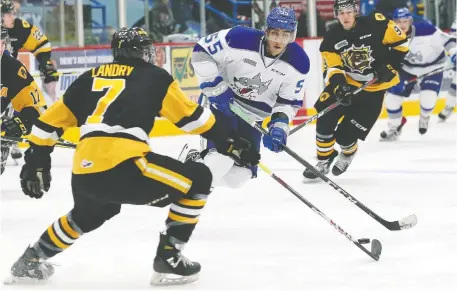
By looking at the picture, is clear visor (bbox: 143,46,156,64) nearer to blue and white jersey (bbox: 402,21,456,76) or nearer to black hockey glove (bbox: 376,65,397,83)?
black hockey glove (bbox: 376,65,397,83)

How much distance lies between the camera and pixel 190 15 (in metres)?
9.04

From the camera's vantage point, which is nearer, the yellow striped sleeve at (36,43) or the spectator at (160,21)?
the yellow striped sleeve at (36,43)

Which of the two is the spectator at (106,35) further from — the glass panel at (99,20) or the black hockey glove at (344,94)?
the black hockey glove at (344,94)

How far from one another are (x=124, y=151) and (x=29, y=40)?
4096 mm

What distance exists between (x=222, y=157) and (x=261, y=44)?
1.93 feet

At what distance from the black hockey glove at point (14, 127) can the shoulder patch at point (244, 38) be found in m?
1.34

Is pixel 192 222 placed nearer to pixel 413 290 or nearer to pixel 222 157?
pixel 413 290

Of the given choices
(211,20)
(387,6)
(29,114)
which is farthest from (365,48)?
(387,6)

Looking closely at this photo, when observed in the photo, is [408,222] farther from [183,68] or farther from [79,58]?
[183,68]

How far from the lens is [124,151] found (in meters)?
2.94

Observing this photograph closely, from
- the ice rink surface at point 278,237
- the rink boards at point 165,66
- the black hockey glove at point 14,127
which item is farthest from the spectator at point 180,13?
the black hockey glove at point 14,127

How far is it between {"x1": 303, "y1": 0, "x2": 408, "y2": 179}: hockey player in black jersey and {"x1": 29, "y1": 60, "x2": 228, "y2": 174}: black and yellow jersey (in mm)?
2765

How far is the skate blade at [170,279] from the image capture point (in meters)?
3.18

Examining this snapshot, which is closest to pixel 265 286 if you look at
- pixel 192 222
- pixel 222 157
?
pixel 192 222
